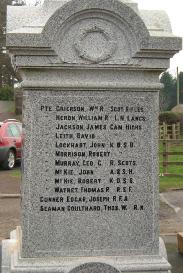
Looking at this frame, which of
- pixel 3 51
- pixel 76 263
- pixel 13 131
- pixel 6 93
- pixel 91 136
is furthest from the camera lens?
pixel 6 93

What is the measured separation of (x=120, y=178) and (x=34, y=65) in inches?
51.3

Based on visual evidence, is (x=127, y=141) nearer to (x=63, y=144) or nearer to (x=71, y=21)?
(x=63, y=144)

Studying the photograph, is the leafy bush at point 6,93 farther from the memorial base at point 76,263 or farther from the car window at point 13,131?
the memorial base at point 76,263

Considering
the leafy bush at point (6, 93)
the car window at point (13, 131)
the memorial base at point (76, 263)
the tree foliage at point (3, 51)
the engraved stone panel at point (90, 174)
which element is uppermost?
the tree foliage at point (3, 51)

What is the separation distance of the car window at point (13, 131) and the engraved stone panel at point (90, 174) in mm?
13438

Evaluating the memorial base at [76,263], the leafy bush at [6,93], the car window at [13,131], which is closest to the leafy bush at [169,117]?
the leafy bush at [6,93]

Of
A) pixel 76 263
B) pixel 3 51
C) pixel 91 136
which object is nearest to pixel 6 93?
pixel 3 51

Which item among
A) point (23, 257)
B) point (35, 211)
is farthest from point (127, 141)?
point (23, 257)

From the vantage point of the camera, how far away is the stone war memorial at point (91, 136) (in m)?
4.88

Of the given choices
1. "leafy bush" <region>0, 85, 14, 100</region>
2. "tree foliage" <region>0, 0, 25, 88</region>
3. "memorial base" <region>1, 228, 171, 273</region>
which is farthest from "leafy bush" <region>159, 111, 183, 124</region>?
"memorial base" <region>1, 228, 171, 273</region>

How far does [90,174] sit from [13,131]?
13775 mm

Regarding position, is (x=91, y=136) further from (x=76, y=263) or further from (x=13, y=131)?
(x=13, y=131)

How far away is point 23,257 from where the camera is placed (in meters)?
4.93

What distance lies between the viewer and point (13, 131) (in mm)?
18531
